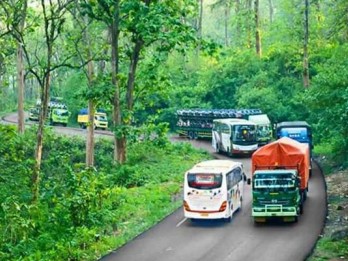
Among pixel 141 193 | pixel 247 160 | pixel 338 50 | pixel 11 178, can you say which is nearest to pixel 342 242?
pixel 141 193

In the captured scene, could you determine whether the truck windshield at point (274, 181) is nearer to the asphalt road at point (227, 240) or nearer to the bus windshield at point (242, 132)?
the asphalt road at point (227, 240)

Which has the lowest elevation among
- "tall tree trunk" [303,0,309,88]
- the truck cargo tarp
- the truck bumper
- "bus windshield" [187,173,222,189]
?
the truck bumper

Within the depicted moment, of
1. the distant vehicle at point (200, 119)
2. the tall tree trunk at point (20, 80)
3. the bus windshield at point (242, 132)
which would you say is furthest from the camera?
the distant vehicle at point (200, 119)

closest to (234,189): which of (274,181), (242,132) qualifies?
(274,181)

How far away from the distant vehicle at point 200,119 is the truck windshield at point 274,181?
2489 centimetres

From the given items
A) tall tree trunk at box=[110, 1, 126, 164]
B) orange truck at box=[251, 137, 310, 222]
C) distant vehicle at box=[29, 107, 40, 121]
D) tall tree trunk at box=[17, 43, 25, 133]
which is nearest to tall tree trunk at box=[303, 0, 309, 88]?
tall tree trunk at box=[110, 1, 126, 164]

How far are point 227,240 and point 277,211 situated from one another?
8.97 feet

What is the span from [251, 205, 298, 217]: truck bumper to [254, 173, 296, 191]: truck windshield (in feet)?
2.55

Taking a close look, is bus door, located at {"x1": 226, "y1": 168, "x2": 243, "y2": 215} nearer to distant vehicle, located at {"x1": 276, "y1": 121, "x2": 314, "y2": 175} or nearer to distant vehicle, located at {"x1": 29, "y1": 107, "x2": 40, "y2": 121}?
distant vehicle, located at {"x1": 276, "y1": 121, "x2": 314, "y2": 175}

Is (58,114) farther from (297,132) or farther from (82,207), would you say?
(82,207)

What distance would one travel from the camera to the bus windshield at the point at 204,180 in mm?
25594

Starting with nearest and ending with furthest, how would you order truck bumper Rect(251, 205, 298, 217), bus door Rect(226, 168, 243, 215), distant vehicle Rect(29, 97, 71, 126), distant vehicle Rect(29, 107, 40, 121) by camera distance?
truck bumper Rect(251, 205, 298, 217) → bus door Rect(226, 168, 243, 215) → distant vehicle Rect(29, 97, 71, 126) → distant vehicle Rect(29, 107, 40, 121)

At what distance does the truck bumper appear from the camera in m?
24.6

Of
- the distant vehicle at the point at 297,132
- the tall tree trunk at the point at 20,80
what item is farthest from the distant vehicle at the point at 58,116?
the distant vehicle at the point at 297,132
